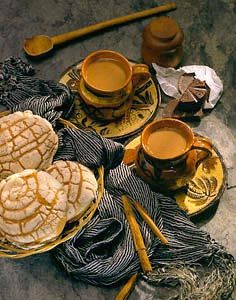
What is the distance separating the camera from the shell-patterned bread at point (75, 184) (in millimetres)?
1122

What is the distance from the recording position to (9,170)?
3.69 feet

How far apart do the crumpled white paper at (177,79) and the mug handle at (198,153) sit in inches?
9.2

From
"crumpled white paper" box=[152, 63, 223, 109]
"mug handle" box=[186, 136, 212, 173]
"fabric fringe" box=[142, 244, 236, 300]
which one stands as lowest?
"fabric fringe" box=[142, 244, 236, 300]

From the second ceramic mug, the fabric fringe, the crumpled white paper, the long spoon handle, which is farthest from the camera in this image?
the long spoon handle

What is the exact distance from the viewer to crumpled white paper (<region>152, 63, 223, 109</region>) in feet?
4.82

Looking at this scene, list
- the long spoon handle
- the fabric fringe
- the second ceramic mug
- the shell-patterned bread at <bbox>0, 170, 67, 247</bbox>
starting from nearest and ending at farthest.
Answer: the shell-patterned bread at <bbox>0, 170, 67, 247</bbox> → the fabric fringe → the second ceramic mug → the long spoon handle

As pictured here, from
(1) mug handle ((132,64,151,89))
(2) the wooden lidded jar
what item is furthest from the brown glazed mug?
(2) the wooden lidded jar

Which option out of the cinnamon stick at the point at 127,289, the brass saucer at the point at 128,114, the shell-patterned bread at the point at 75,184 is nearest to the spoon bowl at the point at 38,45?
the brass saucer at the point at 128,114

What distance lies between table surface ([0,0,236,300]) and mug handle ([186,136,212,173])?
0.42ft

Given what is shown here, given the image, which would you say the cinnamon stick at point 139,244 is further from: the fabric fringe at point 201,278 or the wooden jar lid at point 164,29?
the wooden jar lid at point 164,29

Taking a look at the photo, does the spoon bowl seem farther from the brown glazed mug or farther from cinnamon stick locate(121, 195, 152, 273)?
cinnamon stick locate(121, 195, 152, 273)

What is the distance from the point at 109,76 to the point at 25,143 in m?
0.29

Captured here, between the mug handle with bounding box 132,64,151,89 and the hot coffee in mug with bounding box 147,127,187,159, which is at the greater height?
the mug handle with bounding box 132,64,151,89

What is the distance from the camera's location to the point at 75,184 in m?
1.13
